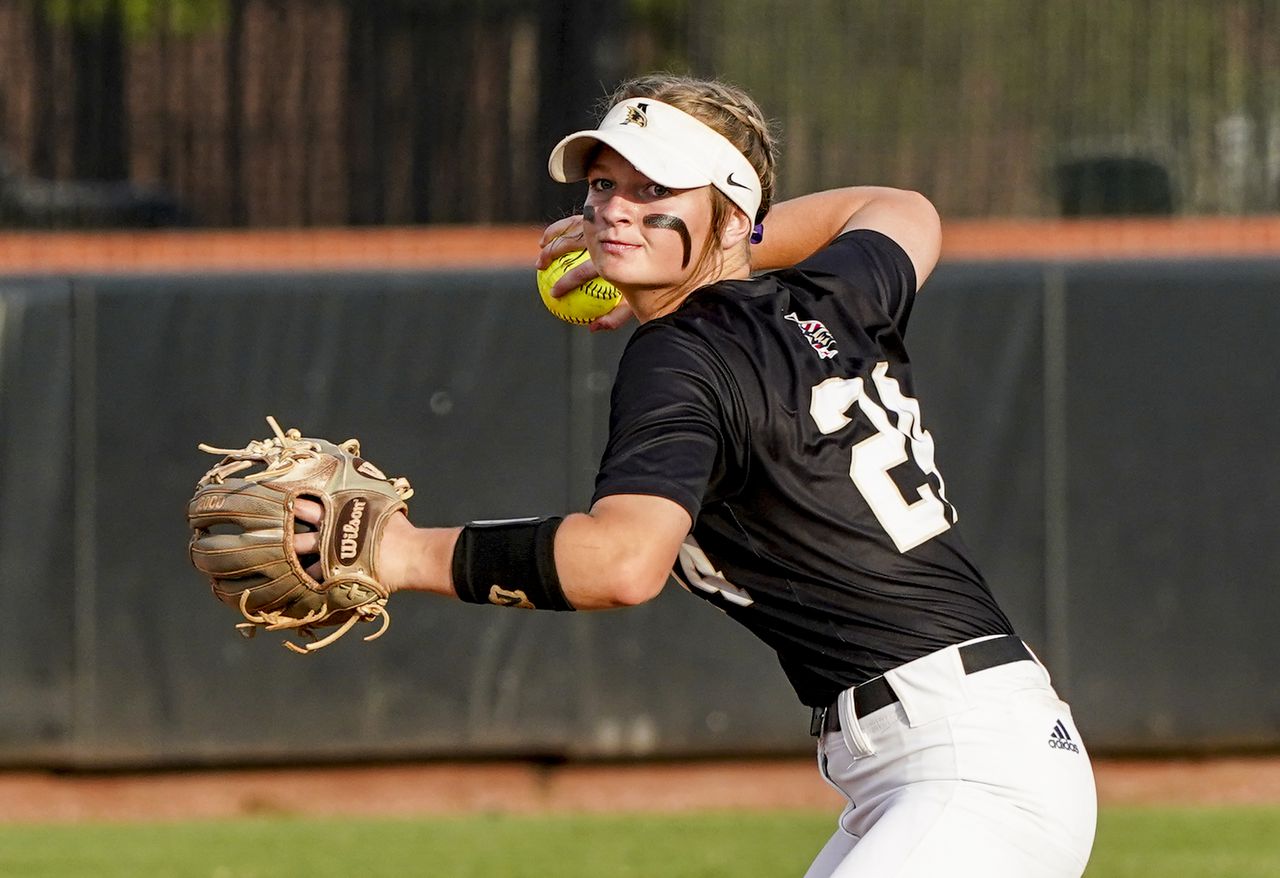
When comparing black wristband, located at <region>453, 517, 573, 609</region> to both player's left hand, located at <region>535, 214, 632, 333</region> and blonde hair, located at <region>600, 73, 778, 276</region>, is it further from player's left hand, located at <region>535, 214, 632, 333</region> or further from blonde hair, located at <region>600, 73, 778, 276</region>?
player's left hand, located at <region>535, 214, 632, 333</region>

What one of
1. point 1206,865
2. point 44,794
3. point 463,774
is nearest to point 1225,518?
point 1206,865

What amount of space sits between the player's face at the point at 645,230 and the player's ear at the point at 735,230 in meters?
0.07

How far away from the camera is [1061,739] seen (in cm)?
283

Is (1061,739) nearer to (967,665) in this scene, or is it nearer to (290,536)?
(967,665)

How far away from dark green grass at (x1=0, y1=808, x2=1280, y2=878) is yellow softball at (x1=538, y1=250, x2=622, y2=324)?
10.9 feet

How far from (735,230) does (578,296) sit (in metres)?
0.53

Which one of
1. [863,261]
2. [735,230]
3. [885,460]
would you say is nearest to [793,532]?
[885,460]

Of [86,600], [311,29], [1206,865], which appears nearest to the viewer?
[1206,865]

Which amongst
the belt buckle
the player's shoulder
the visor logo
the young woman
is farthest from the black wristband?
the player's shoulder

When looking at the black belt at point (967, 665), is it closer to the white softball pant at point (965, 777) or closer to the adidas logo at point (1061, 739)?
the white softball pant at point (965, 777)

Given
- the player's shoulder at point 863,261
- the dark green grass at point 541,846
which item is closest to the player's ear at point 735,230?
the player's shoulder at point 863,261

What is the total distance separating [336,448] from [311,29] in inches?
240

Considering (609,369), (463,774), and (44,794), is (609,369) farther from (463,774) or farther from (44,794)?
(44,794)

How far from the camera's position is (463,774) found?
7941mm
